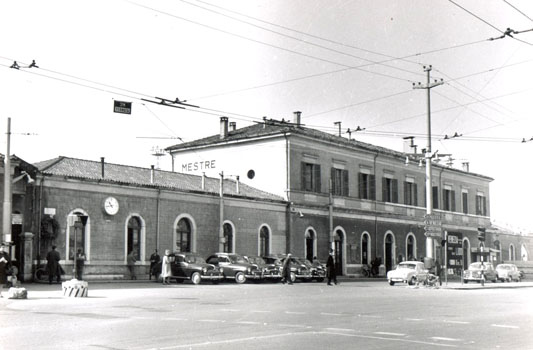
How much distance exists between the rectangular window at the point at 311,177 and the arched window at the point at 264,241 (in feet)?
15.3

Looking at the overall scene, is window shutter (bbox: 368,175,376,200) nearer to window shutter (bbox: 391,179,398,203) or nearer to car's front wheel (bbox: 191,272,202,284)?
window shutter (bbox: 391,179,398,203)

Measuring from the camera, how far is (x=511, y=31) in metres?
19.2

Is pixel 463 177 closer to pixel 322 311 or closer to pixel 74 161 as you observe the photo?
pixel 74 161

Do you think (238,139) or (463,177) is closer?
(238,139)

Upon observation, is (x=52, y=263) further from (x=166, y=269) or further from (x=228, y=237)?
(x=228, y=237)

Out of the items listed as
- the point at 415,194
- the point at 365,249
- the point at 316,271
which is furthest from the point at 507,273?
the point at 316,271

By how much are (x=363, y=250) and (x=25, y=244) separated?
27.5 metres

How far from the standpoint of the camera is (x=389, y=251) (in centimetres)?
5516

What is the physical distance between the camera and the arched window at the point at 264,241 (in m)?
44.6

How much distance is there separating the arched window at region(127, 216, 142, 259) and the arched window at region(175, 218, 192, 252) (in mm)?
2755

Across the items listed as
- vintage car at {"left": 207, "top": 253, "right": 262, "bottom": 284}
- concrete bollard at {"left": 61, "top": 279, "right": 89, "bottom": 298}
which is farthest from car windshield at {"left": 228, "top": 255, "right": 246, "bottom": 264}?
concrete bollard at {"left": 61, "top": 279, "right": 89, "bottom": 298}

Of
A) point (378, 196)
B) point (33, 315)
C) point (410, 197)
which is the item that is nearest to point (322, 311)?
point (33, 315)

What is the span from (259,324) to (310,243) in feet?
111

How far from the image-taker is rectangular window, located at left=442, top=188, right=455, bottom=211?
204ft
